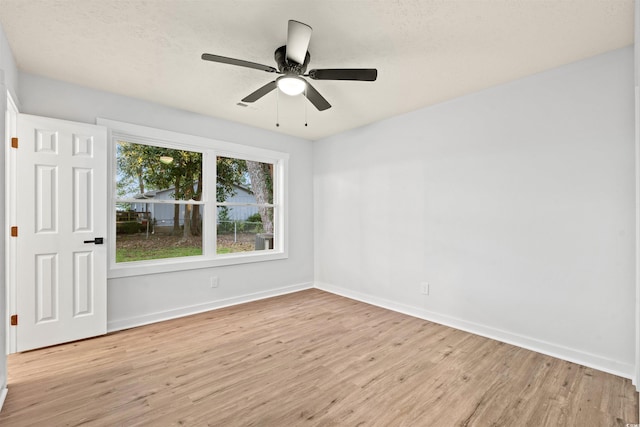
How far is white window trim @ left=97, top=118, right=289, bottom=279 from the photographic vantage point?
3.27 metres

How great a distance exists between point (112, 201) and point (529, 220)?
4.33 meters

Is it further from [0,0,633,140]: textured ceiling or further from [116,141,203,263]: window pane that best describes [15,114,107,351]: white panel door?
[0,0,633,140]: textured ceiling

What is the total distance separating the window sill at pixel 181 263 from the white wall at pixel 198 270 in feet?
0.22

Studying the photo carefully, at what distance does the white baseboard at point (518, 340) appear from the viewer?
2361mm

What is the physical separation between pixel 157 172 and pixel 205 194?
627 millimetres

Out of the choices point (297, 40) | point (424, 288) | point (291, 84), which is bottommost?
point (424, 288)

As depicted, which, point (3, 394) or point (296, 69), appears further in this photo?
point (296, 69)

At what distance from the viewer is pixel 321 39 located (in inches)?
88.7

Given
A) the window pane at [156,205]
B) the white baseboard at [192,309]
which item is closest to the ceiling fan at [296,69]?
the window pane at [156,205]

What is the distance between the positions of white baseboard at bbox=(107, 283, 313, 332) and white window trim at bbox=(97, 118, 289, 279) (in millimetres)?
495

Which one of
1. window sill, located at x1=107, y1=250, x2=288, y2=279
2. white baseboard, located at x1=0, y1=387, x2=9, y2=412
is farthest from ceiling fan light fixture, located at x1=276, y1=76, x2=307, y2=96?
white baseboard, located at x1=0, y1=387, x2=9, y2=412

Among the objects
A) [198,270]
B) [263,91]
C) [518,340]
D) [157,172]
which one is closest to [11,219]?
[157,172]

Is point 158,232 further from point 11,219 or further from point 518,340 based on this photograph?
point 518,340

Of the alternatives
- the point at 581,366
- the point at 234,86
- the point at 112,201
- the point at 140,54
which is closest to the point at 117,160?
the point at 112,201
